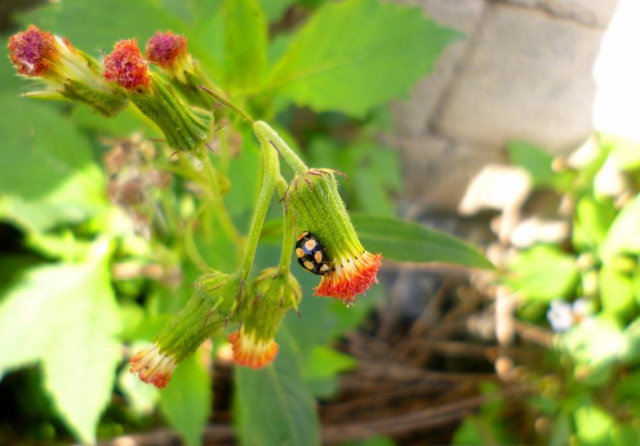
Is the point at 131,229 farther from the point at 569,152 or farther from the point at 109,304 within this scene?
the point at 569,152

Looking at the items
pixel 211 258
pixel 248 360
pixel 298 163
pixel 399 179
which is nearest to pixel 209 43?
pixel 211 258

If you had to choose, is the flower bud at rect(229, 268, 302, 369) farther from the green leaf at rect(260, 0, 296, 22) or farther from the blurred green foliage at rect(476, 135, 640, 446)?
the blurred green foliage at rect(476, 135, 640, 446)

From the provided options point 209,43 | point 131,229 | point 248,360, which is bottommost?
point 248,360

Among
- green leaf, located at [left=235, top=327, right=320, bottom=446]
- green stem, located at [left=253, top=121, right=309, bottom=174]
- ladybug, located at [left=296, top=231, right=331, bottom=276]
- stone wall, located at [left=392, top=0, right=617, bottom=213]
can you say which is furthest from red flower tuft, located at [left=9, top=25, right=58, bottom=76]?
stone wall, located at [left=392, top=0, right=617, bottom=213]

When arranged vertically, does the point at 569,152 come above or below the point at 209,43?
above

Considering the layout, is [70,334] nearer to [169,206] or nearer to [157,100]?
[169,206]

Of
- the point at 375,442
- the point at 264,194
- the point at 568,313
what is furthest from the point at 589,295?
the point at 264,194
